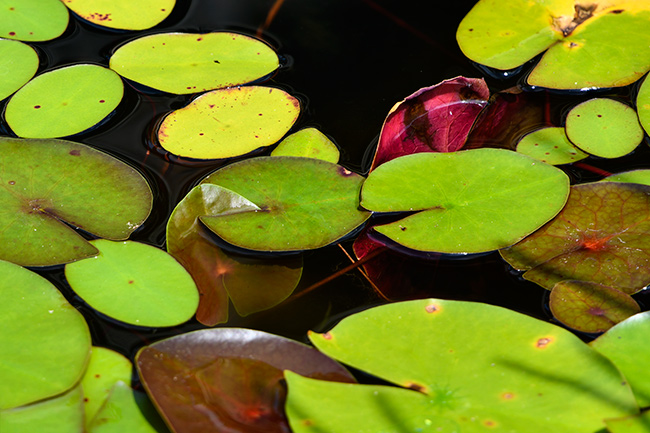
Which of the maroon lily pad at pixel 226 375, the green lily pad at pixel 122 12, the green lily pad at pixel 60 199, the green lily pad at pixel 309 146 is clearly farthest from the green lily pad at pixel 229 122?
the maroon lily pad at pixel 226 375

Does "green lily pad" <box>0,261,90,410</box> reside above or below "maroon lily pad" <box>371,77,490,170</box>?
below

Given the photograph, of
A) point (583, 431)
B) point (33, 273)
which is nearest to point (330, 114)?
point (33, 273)

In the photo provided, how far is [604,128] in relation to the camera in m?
1.49

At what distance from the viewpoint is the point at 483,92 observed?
4.83ft

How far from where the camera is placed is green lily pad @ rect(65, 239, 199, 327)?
110cm

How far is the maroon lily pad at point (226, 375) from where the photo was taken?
3.06 feet

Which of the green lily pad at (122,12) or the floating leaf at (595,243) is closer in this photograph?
the floating leaf at (595,243)

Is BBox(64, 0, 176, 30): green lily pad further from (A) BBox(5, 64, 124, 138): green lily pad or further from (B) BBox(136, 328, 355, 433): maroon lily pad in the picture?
(B) BBox(136, 328, 355, 433): maroon lily pad

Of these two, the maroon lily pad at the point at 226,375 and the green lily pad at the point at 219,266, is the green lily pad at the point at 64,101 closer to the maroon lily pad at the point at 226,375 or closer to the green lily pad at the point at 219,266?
the green lily pad at the point at 219,266

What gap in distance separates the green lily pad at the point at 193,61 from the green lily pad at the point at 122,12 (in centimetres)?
11

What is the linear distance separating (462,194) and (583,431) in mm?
592

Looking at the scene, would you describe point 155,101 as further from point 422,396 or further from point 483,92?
point 422,396

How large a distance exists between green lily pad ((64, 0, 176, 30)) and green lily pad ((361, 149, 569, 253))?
3.28ft

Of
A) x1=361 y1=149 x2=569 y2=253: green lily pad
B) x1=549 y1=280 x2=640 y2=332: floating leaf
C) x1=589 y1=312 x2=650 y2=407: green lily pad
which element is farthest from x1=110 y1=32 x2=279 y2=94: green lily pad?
x1=589 y1=312 x2=650 y2=407: green lily pad
